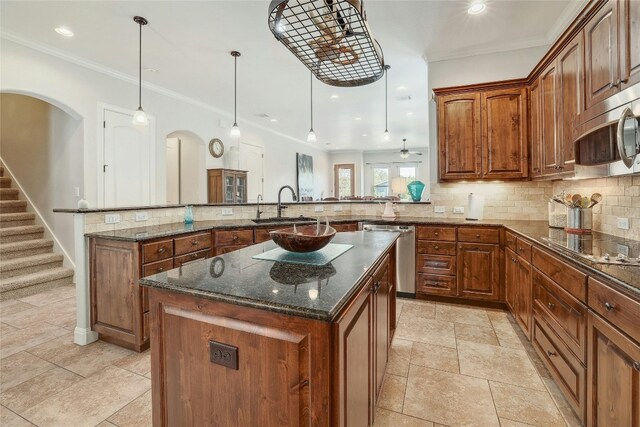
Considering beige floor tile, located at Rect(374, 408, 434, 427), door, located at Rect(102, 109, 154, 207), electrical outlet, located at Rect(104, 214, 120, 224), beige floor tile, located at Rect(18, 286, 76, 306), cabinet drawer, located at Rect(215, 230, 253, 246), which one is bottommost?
beige floor tile, located at Rect(374, 408, 434, 427)

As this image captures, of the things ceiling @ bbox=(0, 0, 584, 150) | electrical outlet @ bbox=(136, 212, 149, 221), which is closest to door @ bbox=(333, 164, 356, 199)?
ceiling @ bbox=(0, 0, 584, 150)

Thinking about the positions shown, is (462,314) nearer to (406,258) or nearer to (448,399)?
(406,258)

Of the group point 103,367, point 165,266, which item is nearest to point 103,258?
point 165,266

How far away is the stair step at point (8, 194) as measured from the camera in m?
4.98

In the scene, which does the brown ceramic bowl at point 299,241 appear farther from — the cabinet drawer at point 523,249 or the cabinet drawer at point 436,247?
the cabinet drawer at point 436,247

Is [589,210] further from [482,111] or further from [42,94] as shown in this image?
[42,94]

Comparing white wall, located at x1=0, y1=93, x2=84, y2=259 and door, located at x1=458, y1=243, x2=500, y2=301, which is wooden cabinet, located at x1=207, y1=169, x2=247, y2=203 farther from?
door, located at x1=458, y1=243, x2=500, y2=301

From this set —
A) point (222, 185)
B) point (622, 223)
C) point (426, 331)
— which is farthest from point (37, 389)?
point (222, 185)

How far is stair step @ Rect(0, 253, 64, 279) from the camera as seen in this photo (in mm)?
3971

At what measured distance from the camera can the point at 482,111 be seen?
138 inches

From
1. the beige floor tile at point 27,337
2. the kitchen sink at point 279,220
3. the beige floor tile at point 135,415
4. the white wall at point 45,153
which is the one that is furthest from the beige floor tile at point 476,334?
the white wall at point 45,153

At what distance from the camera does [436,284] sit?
3.54 meters

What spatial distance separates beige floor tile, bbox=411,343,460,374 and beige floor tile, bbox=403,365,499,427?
0.23 feet

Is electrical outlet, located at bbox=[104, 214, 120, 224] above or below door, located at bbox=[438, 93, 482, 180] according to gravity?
below
